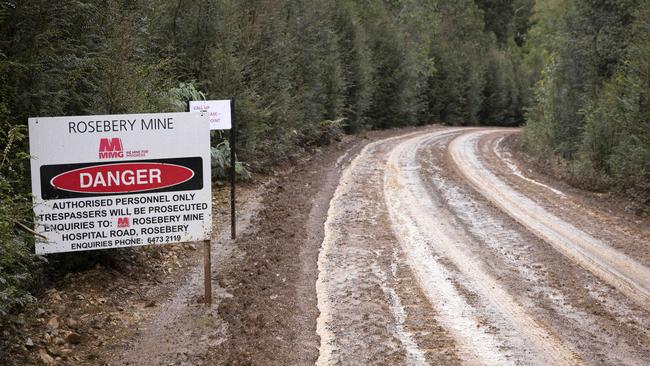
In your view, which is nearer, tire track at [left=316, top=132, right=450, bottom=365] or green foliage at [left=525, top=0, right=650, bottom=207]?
tire track at [left=316, top=132, right=450, bottom=365]

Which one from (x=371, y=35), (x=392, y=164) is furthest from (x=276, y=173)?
(x=371, y=35)

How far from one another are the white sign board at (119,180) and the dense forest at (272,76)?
0.26 meters

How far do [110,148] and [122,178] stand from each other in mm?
299

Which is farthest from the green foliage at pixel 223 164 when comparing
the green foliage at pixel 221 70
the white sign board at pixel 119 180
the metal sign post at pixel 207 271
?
the white sign board at pixel 119 180

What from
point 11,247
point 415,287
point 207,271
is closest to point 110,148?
point 11,247

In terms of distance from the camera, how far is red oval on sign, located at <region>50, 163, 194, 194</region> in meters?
5.67

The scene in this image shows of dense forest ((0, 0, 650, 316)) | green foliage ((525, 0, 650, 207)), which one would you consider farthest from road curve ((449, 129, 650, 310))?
dense forest ((0, 0, 650, 316))

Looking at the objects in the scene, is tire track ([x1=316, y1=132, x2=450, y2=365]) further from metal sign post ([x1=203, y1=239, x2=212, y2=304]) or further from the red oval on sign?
the red oval on sign

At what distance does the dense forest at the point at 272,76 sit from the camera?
242 inches

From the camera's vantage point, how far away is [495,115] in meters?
57.9

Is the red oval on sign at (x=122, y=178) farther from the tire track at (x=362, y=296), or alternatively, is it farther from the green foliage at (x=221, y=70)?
the tire track at (x=362, y=296)

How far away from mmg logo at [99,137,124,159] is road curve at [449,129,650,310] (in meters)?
5.64

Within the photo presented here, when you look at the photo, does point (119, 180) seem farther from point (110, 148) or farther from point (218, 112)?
point (218, 112)

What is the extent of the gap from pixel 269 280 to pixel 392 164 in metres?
11.6
